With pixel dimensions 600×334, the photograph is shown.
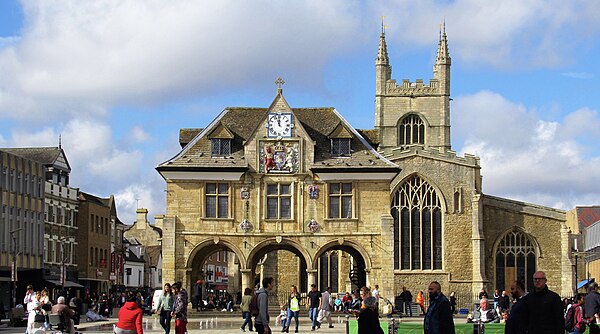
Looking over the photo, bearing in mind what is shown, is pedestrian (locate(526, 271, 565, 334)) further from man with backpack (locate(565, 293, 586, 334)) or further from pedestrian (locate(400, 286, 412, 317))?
pedestrian (locate(400, 286, 412, 317))

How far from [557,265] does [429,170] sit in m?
10.4

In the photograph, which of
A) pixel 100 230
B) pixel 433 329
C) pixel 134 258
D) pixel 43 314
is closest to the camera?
pixel 433 329

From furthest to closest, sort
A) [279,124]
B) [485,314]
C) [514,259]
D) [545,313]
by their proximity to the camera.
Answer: [514,259]
[279,124]
[485,314]
[545,313]

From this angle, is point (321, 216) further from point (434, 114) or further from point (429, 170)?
point (434, 114)

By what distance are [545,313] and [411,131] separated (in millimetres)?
85386

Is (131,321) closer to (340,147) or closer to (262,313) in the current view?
(262,313)

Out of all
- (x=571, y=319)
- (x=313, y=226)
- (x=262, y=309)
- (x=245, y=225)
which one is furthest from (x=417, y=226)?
(x=262, y=309)

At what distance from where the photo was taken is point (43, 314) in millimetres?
30203

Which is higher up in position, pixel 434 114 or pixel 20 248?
pixel 434 114

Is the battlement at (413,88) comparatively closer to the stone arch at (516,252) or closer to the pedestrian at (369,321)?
the stone arch at (516,252)

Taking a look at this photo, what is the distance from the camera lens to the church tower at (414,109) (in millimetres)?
99938

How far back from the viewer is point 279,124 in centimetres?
5591

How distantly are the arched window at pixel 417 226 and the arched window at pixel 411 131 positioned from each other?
2263 centimetres

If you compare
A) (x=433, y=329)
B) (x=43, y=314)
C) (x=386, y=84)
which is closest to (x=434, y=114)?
(x=386, y=84)
